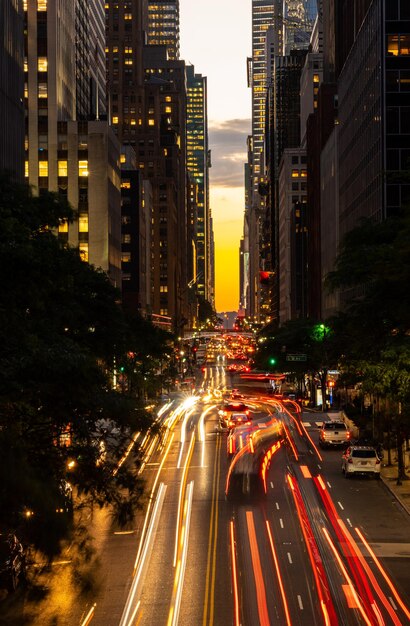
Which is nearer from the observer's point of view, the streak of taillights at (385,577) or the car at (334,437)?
the streak of taillights at (385,577)

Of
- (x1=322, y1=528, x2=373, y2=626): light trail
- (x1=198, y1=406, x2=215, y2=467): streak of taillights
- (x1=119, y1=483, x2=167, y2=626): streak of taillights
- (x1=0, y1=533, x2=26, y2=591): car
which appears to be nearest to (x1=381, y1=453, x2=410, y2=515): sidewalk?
(x1=322, y1=528, x2=373, y2=626): light trail

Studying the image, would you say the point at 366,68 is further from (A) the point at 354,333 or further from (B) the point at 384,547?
(B) the point at 384,547

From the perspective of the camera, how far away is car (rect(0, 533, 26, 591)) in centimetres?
1948

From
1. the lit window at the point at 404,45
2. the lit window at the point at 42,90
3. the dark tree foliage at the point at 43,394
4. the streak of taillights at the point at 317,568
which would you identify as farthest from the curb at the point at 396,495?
the lit window at the point at 42,90

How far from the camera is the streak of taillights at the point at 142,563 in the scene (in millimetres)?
27080

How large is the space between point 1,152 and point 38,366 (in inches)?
1942

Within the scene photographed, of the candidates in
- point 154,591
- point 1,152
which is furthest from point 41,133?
point 154,591

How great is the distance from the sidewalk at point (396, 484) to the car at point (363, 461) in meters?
0.80

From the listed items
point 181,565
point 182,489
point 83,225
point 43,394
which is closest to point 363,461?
point 182,489

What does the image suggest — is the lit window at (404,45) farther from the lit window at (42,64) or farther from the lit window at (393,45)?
the lit window at (42,64)

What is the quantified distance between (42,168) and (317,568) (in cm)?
11505

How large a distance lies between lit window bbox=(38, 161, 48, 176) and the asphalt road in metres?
87.6

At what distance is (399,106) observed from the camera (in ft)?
300

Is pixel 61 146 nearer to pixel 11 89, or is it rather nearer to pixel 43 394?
pixel 11 89
